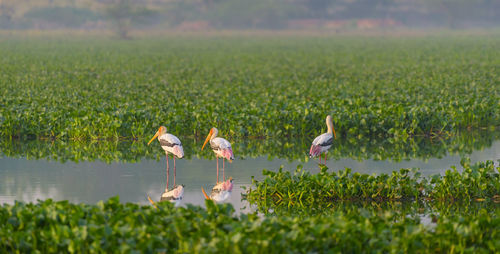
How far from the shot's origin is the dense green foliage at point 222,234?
27.9 ft

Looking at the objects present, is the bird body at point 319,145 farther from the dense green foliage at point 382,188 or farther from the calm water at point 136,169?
the dense green foliage at point 382,188

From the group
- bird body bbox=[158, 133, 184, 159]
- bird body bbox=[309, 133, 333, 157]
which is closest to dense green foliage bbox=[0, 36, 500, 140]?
bird body bbox=[158, 133, 184, 159]

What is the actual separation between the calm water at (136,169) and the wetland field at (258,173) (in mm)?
41

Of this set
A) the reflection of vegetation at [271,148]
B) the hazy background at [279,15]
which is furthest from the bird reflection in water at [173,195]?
the hazy background at [279,15]

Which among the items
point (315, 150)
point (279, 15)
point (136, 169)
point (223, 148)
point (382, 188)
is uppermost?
point (279, 15)

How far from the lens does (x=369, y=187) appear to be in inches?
499

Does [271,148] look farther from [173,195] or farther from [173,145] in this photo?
[173,195]

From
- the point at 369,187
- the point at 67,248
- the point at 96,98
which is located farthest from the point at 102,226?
the point at 96,98

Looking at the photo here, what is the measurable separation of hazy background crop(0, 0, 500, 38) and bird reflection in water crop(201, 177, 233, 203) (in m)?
150

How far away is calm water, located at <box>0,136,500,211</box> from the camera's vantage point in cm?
1361

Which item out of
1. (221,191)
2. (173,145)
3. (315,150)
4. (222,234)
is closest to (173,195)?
(221,191)

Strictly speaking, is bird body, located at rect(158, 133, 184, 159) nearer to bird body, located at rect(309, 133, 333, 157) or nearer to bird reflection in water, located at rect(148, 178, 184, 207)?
bird reflection in water, located at rect(148, 178, 184, 207)

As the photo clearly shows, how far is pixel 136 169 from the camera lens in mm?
16078

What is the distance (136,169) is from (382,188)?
18.4ft
